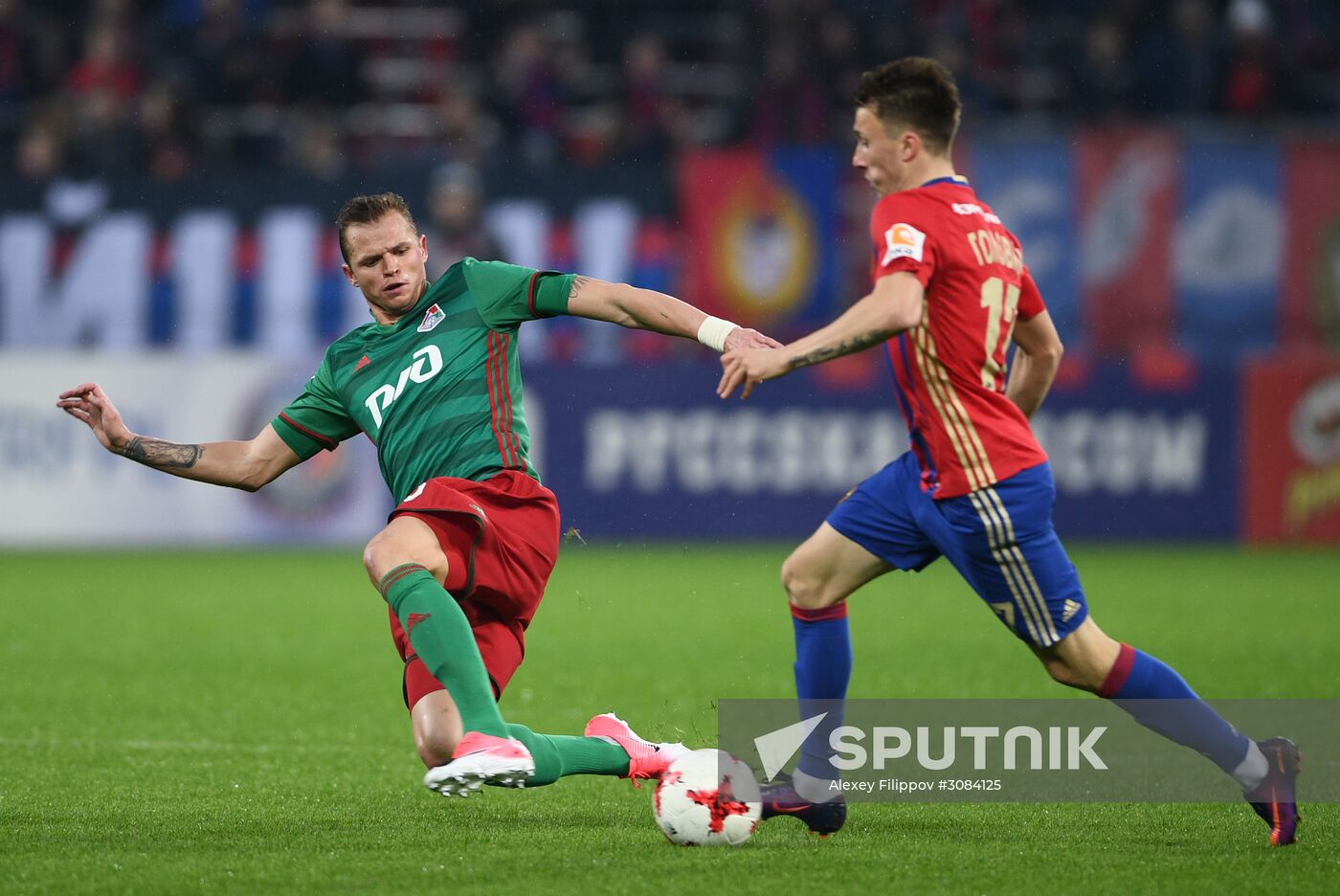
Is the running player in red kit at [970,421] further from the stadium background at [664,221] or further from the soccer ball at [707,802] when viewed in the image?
the stadium background at [664,221]

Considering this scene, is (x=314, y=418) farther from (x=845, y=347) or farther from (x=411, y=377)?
(x=845, y=347)

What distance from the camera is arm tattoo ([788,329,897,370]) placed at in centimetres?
448

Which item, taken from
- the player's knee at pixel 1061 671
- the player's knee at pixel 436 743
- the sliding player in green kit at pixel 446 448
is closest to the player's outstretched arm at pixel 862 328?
the sliding player in green kit at pixel 446 448

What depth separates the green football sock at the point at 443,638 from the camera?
4.71 metres

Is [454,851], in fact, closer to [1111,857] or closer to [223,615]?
[1111,857]

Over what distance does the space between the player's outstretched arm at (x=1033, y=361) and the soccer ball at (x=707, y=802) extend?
1387mm

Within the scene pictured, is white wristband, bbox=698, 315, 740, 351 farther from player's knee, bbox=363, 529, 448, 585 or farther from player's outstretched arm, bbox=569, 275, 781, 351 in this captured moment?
player's knee, bbox=363, 529, 448, 585

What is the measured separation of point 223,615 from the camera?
35.6 feet

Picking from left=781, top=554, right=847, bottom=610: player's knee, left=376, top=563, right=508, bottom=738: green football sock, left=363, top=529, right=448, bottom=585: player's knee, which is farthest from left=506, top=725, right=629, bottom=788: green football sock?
left=781, top=554, right=847, bottom=610: player's knee

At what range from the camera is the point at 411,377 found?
5.32 metres

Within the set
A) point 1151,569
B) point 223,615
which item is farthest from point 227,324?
point 1151,569

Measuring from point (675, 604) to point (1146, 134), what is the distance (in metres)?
Answer: 7.50

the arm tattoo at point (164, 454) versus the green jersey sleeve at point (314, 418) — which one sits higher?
the green jersey sleeve at point (314, 418)

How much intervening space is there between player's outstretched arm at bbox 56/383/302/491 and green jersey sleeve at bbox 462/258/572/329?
2.65ft
